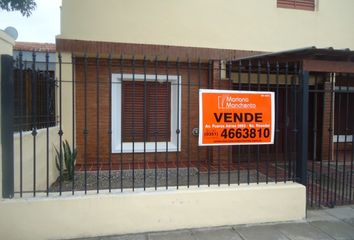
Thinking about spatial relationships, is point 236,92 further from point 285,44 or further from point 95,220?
point 285,44

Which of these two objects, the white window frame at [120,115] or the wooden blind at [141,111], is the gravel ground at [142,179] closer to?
the white window frame at [120,115]

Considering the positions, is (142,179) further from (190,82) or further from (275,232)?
(275,232)

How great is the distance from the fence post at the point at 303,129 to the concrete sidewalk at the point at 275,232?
66 centimetres

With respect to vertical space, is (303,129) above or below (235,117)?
below

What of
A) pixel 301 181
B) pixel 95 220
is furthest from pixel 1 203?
pixel 301 181

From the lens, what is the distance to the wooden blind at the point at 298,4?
9336 mm

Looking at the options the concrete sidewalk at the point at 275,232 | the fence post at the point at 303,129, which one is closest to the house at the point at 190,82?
the fence post at the point at 303,129

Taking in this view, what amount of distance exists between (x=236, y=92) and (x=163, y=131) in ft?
13.9

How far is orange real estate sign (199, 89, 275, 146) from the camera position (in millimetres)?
4668

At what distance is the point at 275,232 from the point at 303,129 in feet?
5.35

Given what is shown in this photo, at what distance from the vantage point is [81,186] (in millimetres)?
6508

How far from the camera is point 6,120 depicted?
3973 millimetres

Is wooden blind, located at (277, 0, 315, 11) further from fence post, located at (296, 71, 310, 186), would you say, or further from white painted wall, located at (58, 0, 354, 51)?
fence post, located at (296, 71, 310, 186)

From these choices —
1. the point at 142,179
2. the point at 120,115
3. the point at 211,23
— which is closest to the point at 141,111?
the point at 120,115
